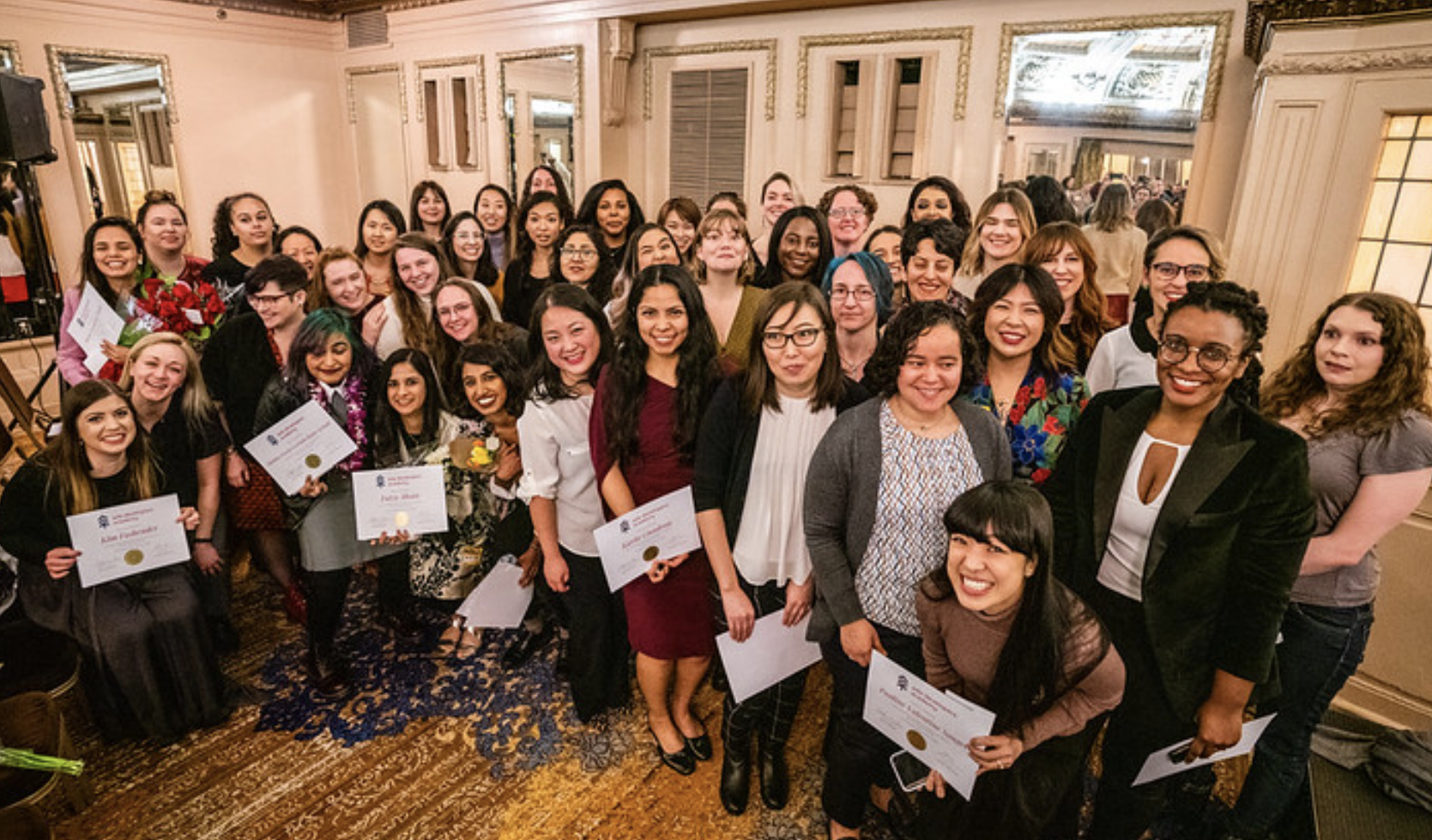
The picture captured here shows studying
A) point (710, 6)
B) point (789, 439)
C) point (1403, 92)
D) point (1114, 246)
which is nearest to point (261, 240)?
point (789, 439)

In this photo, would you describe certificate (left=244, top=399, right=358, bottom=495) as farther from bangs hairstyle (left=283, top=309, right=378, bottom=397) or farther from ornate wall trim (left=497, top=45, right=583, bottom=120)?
ornate wall trim (left=497, top=45, right=583, bottom=120)

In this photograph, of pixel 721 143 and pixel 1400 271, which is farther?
pixel 721 143

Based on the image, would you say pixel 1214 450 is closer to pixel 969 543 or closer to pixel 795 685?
pixel 969 543

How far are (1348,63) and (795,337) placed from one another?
2.73 m

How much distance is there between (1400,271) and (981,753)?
113 inches

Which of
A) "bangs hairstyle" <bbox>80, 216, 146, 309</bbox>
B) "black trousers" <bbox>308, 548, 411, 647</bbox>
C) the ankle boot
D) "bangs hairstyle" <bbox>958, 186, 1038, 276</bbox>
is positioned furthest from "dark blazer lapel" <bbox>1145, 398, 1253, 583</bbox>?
"bangs hairstyle" <bbox>80, 216, 146, 309</bbox>

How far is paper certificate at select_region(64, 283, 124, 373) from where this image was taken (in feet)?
9.55

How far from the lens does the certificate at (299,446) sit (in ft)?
8.19

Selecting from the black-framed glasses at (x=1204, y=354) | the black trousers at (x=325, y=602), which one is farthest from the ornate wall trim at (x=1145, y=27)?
the black trousers at (x=325, y=602)

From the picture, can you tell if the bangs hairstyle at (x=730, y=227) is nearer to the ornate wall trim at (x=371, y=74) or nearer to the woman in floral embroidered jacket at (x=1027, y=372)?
the woman in floral embroidered jacket at (x=1027, y=372)

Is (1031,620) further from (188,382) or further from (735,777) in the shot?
(188,382)

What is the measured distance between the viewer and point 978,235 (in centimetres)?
302

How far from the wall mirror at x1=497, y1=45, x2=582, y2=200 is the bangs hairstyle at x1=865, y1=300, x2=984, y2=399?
5529mm

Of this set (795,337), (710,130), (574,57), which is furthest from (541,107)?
(795,337)
